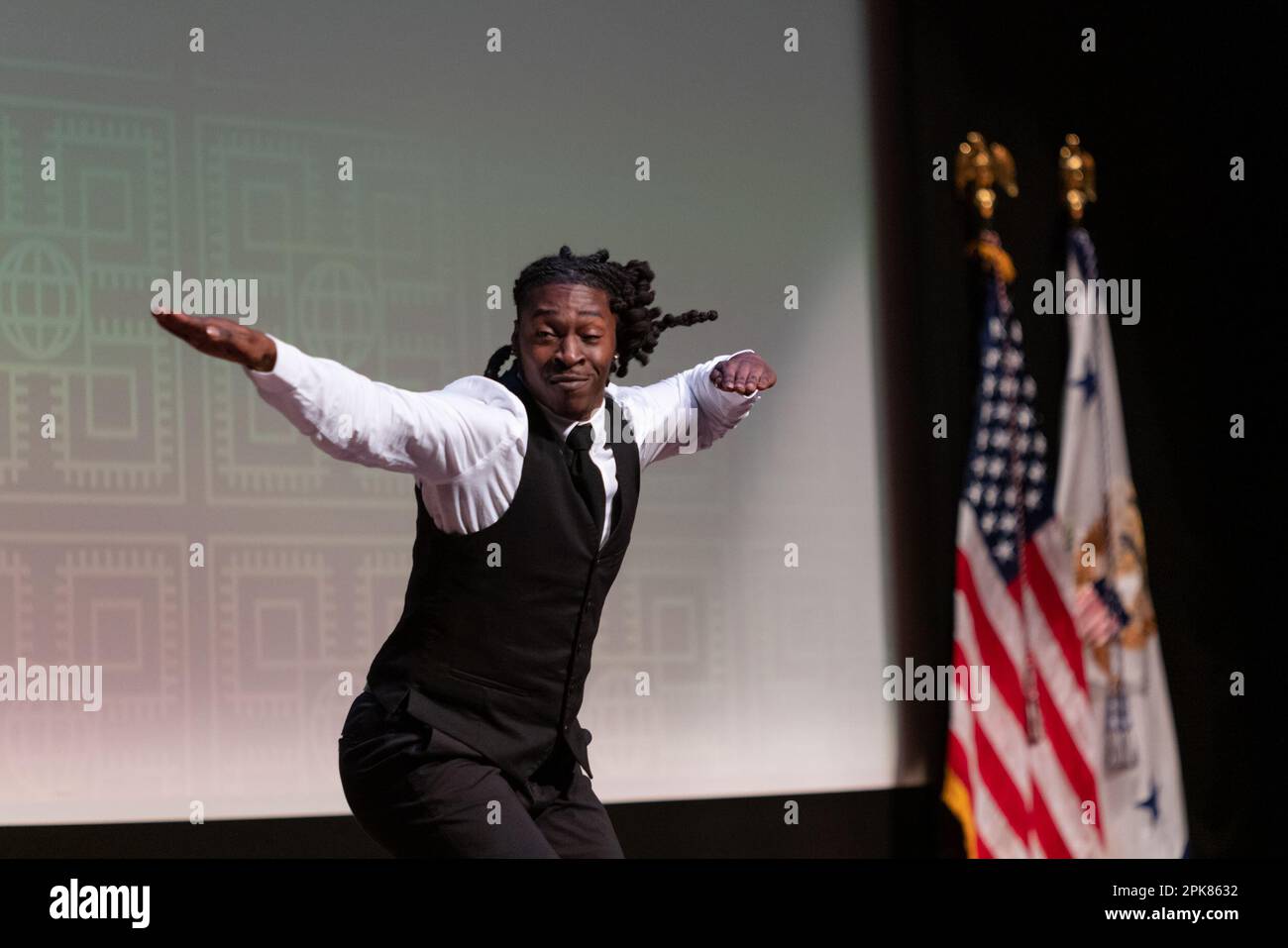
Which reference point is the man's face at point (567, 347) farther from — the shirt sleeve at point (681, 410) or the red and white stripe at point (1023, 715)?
the red and white stripe at point (1023, 715)

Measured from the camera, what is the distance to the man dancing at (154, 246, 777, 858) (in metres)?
2.97

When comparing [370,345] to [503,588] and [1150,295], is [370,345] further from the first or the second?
[1150,295]

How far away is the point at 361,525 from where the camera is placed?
16.3 ft

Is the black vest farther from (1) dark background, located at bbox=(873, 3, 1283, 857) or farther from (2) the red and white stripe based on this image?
(1) dark background, located at bbox=(873, 3, 1283, 857)

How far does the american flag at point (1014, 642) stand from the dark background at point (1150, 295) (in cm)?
11

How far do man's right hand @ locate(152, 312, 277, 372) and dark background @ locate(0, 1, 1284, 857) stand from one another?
11.6 feet

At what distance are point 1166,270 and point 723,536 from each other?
194cm

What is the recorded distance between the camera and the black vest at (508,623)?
3.07 metres

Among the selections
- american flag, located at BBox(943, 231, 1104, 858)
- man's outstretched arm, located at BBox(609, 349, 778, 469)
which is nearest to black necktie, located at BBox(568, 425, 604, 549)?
man's outstretched arm, located at BBox(609, 349, 778, 469)

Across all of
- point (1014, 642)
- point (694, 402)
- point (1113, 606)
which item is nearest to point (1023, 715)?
point (1014, 642)

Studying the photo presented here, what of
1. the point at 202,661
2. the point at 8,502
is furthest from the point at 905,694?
the point at 8,502

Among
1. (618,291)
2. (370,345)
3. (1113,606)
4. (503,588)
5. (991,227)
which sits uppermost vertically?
(991,227)

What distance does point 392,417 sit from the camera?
9.23 ft

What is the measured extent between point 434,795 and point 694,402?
3.70 feet
